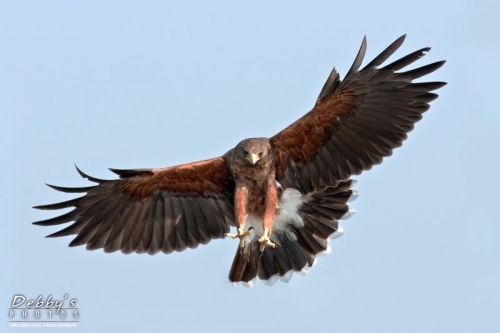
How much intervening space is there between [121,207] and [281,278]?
271cm

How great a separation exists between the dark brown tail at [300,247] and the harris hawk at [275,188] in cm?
2

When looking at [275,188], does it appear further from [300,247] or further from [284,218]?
[300,247]

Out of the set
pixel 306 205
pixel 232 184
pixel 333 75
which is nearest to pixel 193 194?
pixel 232 184

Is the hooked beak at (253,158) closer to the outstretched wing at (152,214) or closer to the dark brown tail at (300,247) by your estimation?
the outstretched wing at (152,214)

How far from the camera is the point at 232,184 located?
54.2 feet

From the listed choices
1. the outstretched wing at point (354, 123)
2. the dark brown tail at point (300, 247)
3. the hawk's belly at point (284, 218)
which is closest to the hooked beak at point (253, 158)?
the outstretched wing at point (354, 123)

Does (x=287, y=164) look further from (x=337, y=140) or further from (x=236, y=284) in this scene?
(x=236, y=284)

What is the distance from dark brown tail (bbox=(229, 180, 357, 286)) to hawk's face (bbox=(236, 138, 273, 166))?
1.42 metres

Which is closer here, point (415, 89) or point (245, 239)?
point (415, 89)

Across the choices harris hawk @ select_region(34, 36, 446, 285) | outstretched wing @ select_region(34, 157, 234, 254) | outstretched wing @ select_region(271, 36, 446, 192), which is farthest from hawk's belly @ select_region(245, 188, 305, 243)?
outstretched wing @ select_region(34, 157, 234, 254)

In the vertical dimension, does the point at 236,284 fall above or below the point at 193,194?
below

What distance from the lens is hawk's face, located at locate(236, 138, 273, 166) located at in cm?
1531

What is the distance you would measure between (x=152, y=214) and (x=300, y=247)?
2355mm

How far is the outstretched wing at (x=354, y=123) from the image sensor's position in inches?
607
